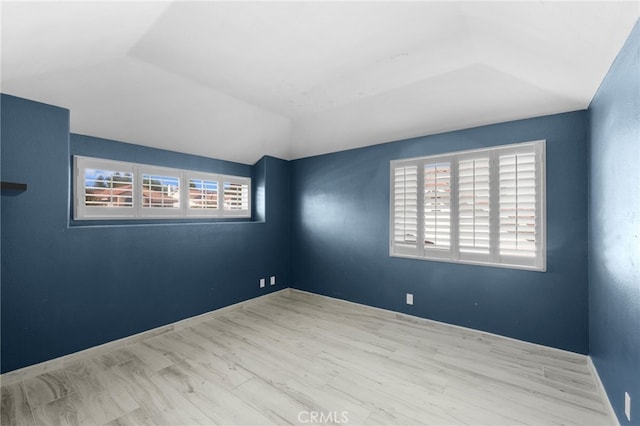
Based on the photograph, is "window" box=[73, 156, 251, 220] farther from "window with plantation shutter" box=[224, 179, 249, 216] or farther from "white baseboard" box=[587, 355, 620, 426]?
"white baseboard" box=[587, 355, 620, 426]

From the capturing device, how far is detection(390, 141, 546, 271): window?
2.65m

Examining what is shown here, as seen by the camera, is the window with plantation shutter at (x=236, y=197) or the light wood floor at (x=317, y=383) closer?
the light wood floor at (x=317, y=383)

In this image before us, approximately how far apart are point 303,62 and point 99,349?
3.23 m

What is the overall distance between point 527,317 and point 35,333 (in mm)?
4424

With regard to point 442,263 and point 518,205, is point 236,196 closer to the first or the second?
point 442,263

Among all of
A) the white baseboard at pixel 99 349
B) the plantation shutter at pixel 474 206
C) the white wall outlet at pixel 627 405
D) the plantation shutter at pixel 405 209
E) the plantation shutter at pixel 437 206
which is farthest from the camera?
the plantation shutter at pixel 405 209

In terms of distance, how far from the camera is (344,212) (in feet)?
13.2

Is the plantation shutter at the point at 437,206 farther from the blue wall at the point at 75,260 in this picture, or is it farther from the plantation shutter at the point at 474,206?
the blue wall at the point at 75,260

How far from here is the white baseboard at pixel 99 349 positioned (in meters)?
2.16

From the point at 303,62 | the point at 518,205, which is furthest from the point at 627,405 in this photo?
the point at 303,62

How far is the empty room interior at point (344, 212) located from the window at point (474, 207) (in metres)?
0.02

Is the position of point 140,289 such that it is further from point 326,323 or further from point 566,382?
point 566,382

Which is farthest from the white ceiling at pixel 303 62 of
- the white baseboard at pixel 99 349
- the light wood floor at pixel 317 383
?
the light wood floor at pixel 317 383

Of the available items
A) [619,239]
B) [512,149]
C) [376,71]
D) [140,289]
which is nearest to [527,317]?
[619,239]
